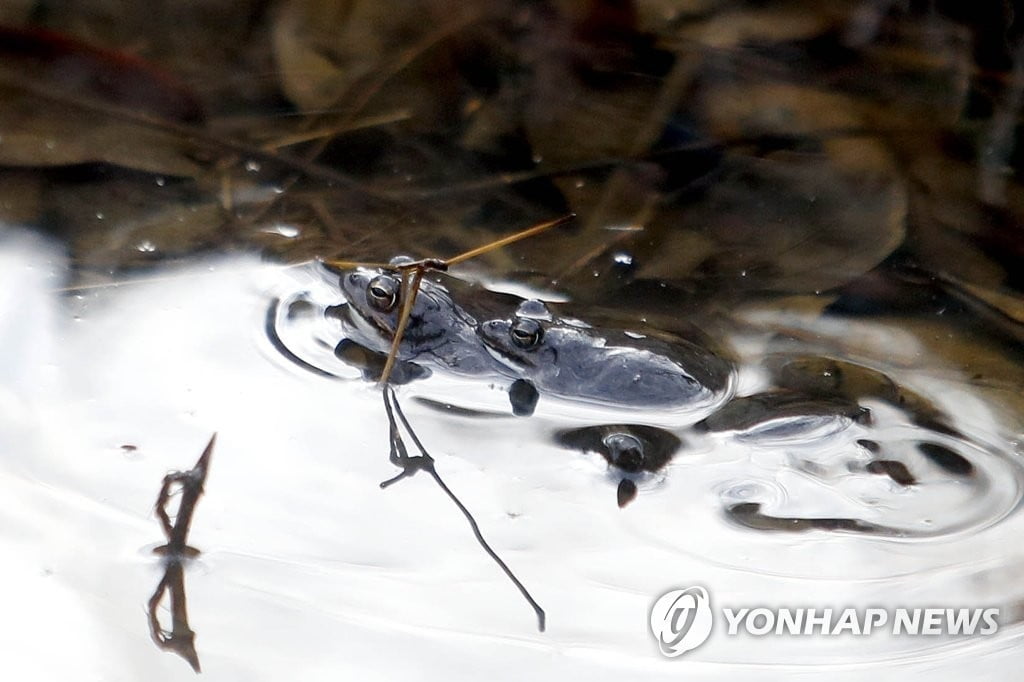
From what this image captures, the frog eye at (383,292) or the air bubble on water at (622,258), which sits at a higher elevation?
the air bubble on water at (622,258)

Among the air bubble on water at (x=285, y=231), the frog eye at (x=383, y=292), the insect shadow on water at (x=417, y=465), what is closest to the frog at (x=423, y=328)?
the frog eye at (x=383, y=292)

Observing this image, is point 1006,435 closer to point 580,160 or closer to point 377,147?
point 580,160

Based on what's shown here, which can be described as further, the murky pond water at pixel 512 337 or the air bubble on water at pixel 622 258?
the air bubble on water at pixel 622 258

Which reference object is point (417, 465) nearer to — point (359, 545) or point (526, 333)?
point (359, 545)

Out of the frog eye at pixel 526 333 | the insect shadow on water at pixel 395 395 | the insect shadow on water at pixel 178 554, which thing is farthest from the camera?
the frog eye at pixel 526 333

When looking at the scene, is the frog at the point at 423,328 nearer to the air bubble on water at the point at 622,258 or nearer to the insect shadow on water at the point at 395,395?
the insect shadow on water at the point at 395,395

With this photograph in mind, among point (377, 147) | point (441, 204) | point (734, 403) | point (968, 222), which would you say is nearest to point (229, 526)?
point (734, 403)

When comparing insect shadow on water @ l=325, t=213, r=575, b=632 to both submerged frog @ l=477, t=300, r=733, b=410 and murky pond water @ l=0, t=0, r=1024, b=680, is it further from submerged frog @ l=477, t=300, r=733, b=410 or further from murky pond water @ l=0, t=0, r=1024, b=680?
submerged frog @ l=477, t=300, r=733, b=410

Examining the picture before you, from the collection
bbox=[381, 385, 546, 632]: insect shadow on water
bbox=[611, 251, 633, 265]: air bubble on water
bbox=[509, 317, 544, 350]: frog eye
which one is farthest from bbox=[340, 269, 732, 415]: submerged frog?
bbox=[611, 251, 633, 265]: air bubble on water
